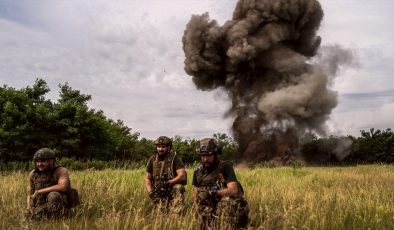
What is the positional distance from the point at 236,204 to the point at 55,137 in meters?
31.4

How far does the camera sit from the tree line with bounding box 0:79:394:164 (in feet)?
108

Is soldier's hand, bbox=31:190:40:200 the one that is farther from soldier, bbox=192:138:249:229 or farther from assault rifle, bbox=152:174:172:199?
soldier, bbox=192:138:249:229

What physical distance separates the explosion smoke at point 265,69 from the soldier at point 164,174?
122ft

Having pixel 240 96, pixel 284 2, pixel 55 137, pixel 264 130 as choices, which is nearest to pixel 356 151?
pixel 264 130

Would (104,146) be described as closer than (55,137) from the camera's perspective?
No

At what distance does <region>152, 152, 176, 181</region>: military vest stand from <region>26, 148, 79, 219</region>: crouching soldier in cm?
150

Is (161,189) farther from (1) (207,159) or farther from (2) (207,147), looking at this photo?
(2) (207,147)

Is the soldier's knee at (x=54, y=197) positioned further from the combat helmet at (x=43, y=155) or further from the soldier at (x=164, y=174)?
the soldier at (x=164, y=174)

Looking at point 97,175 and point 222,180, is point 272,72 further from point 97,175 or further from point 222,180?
point 222,180

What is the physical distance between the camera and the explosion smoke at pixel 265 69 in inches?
1775

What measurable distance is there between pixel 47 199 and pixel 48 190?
0.51 feet

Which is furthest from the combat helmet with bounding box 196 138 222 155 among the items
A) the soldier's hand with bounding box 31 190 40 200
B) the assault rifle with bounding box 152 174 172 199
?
the soldier's hand with bounding box 31 190 40 200

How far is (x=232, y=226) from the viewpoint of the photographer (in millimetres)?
5930

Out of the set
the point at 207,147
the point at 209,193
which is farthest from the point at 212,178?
the point at 207,147
